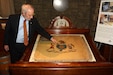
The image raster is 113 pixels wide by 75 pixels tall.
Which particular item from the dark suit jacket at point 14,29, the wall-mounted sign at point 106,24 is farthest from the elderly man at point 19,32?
the wall-mounted sign at point 106,24

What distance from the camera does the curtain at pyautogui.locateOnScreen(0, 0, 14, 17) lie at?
12.9ft

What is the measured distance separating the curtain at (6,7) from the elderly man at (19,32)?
163cm

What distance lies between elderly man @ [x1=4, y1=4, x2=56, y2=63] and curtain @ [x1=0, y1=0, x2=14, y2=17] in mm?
1633

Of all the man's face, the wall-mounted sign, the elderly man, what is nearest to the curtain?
the elderly man

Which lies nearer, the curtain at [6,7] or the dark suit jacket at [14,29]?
the dark suit jacket at [14,29]

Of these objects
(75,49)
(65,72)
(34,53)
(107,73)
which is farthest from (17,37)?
(107,73)

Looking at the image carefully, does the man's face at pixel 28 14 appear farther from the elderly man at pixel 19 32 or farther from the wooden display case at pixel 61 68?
the wooden display case at pixel 61 68

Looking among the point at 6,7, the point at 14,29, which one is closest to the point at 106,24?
the point at 14,29

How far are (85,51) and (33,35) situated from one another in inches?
36.1

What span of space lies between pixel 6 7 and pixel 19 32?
1.73 m

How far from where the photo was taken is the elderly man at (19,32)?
7.92 feet

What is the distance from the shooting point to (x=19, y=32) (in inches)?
97.1

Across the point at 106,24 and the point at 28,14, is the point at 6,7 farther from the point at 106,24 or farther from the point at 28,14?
the point at 106,24

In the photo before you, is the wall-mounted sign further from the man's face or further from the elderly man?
the man's face
